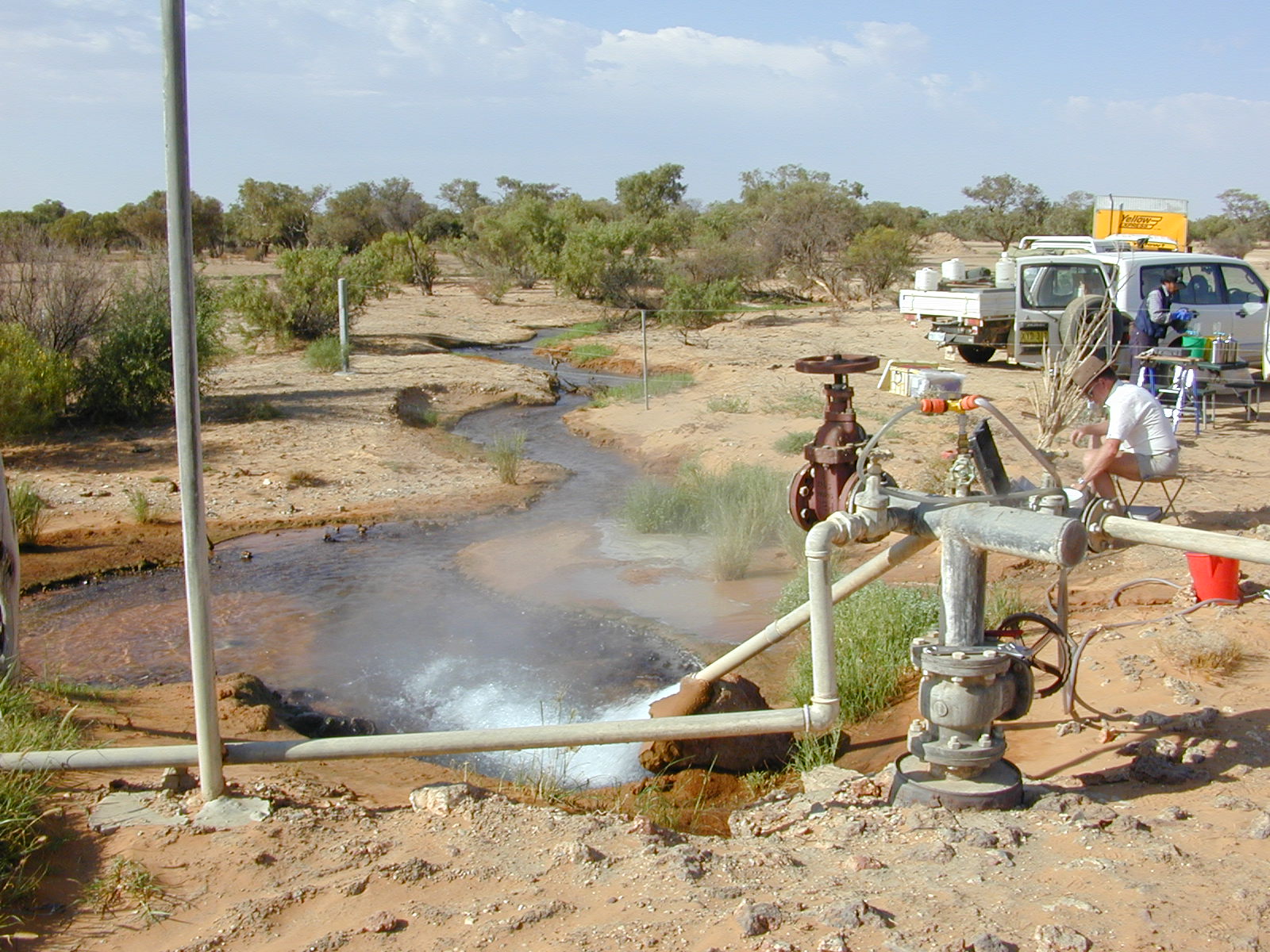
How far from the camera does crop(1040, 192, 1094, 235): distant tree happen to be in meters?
38.3

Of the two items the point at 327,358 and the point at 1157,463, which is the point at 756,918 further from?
the point at 327,358

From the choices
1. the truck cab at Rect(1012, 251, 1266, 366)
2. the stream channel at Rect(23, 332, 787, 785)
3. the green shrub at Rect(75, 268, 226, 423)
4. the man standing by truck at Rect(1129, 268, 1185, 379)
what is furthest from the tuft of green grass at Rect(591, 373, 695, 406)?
the man standing by truck at Rect(1129, 268, 1185, 379)

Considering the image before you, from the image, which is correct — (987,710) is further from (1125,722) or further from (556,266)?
(556,266)

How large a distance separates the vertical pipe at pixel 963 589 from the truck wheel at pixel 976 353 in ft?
45.0

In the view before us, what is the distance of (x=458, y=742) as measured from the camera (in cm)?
367

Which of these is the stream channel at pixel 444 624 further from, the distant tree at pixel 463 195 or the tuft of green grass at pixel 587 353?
the distant tree at pixel 463 195

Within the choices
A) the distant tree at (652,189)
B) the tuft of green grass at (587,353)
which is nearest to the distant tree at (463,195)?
the distant tree at (652,189)

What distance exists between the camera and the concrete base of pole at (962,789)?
363 cm

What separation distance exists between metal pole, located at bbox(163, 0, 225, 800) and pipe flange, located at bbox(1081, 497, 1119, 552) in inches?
114

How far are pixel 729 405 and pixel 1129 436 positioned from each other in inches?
303

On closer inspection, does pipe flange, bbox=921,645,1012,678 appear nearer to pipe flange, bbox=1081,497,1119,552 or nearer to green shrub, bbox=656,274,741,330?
pipe flange, bbox=1081,497,1119,552

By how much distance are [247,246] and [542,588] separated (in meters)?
42.3

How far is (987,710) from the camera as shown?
141 inches

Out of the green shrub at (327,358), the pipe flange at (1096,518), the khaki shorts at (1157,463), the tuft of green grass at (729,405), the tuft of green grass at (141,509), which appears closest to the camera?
the pipe flange at (1096,518)
